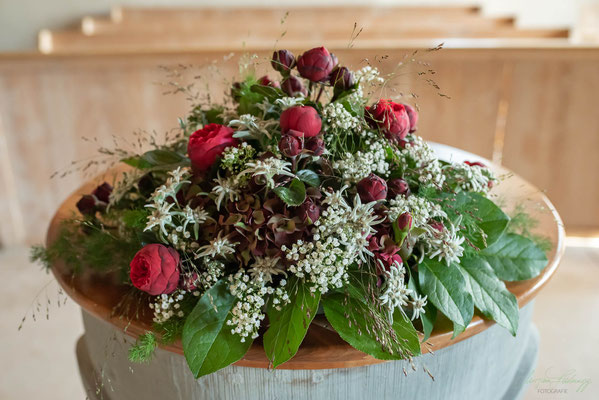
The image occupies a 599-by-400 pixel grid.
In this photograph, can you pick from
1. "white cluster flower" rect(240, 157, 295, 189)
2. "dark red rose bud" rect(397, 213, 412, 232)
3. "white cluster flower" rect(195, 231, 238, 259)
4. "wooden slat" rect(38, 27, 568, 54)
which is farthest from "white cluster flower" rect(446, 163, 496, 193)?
"wooden slat" rect(38, 27, 568, 54)

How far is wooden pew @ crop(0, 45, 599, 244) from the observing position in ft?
8.11

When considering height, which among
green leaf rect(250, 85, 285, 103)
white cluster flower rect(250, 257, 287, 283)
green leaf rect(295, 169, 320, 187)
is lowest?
white cluster flower rect(250, 257, 287, 283)

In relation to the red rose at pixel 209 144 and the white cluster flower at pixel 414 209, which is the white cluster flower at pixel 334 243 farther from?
the red rose at pixel 209 144

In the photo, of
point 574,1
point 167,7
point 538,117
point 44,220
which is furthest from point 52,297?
point 574,1

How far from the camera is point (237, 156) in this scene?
89 cm

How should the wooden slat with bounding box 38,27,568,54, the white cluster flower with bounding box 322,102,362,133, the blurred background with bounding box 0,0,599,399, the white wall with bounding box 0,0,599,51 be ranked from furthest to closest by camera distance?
the white wall with bounding box 0,0,599,51
the wooden slat with bounding box 38,27,568,54
the blurred background with bounding box 0,0,599,399
the white cluster flower with bounding box 322,102,362,133

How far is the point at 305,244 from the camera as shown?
818 mm

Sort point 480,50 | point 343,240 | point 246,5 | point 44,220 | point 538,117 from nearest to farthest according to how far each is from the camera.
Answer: point 343,240, point 480,50, point 538,117, point 44,220, point 246,5

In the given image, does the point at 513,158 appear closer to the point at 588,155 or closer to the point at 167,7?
the point at 588,155

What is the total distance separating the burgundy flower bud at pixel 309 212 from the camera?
0.81m

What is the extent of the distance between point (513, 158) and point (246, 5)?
328 cm

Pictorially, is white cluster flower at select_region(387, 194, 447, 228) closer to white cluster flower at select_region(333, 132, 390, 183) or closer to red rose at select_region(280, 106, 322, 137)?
white cluster flower at select_region(333, 132, 390, 183)

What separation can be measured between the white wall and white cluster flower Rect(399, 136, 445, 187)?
14.8 feet

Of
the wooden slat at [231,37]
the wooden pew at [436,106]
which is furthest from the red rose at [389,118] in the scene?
the wooden slat at [231,37]
